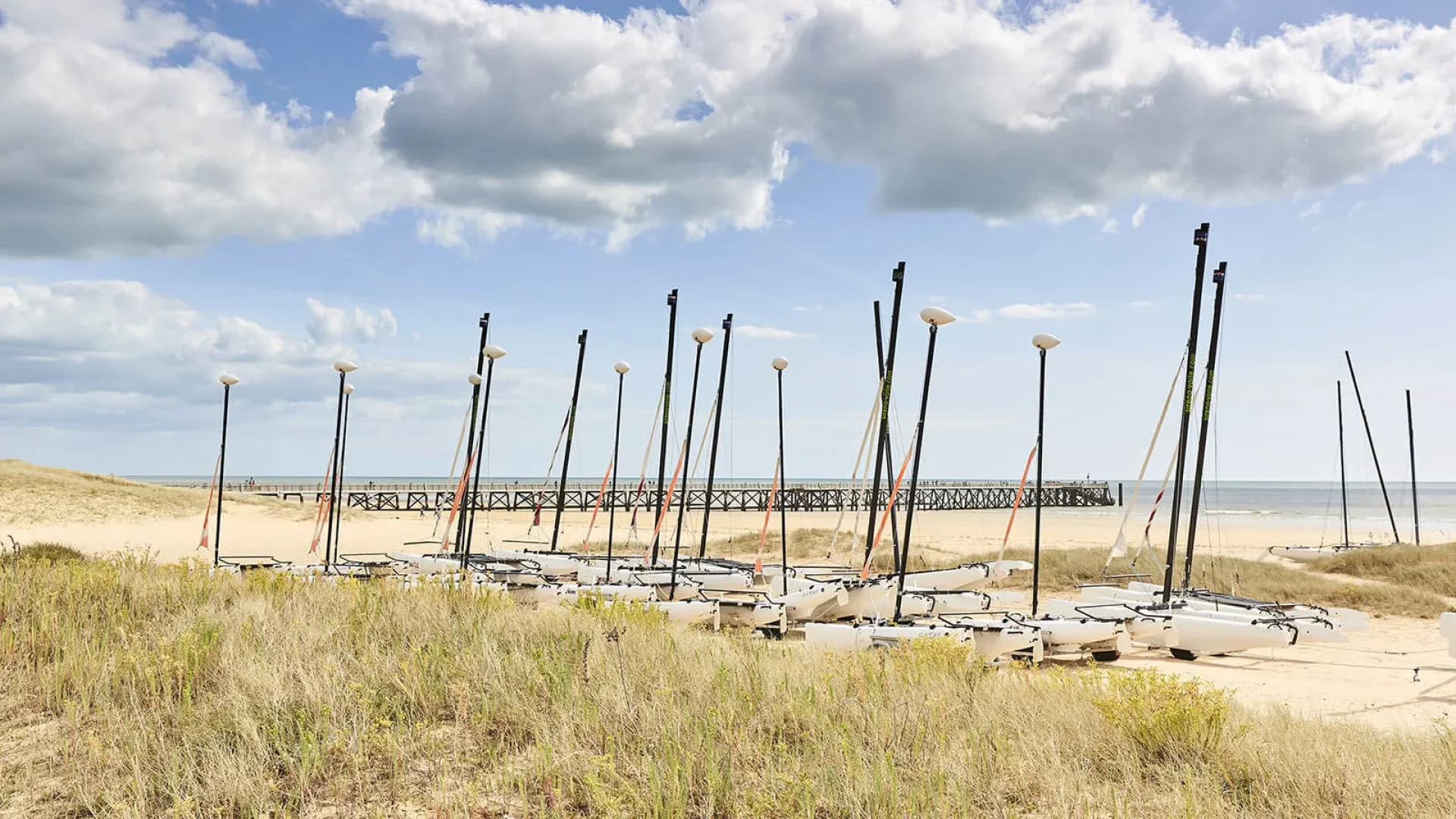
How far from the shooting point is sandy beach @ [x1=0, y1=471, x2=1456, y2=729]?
11359mm

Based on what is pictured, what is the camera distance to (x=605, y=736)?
5793 mm

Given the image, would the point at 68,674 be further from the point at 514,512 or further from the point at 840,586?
the point at 514,512

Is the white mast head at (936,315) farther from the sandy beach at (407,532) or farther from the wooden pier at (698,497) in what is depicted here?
the wooden pier at (698,497)

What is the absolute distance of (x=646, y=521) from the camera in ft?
160

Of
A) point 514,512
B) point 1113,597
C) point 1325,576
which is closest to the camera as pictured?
point 1113,597

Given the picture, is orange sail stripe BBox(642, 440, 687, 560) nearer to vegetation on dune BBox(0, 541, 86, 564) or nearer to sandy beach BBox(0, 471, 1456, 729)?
sandy beach BBox(0, 471, 1456, 729)

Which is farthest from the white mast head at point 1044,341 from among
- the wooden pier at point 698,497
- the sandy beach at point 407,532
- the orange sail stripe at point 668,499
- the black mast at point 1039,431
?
the wooden pier at point 698,497

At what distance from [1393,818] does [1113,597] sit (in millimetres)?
12256

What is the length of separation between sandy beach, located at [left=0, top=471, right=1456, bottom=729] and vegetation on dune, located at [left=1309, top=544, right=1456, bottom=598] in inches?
148

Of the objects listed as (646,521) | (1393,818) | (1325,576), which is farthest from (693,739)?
(646,521)

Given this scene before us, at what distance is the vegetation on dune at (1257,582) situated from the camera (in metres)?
19.2

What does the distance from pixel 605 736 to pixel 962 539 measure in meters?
32.7

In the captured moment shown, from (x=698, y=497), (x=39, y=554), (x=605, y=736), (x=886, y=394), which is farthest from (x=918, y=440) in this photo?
(x=698, y=497)

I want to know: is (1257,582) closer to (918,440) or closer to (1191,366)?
(1191,366)
